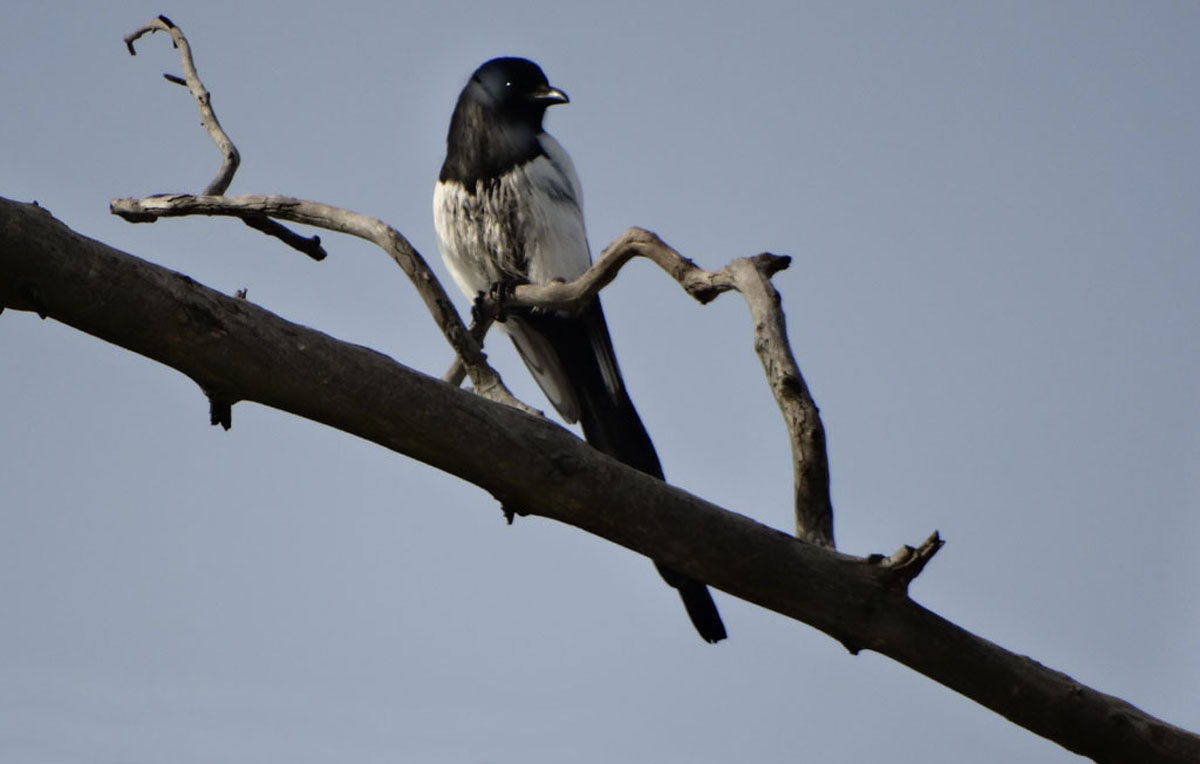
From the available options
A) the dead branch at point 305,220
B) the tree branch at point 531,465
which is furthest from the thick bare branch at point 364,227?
the tree branch at point 531,465

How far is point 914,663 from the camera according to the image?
7.52 feet

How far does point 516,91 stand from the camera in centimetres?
446

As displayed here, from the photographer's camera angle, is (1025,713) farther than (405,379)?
Yes

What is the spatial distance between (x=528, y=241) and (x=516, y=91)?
68 cm

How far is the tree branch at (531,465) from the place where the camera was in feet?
6.25

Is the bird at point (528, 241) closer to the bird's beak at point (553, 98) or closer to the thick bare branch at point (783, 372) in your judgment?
the bird's beak at point (553, 98)

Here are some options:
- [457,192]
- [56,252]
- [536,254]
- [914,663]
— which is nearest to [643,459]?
[536,254]

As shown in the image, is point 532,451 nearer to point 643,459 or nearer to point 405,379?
point 405,379

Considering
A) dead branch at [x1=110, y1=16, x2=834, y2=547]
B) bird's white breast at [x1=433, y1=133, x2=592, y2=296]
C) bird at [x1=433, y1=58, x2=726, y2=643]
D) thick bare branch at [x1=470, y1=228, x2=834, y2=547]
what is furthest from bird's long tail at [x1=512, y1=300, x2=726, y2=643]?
thick bare branch at [x1=470, y1=228, x2=834, y2=547]

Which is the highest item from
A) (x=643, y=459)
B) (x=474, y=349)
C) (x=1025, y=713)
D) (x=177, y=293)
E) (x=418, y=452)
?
(x=643, y=459)

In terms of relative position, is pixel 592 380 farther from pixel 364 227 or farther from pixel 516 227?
pixel 364 227

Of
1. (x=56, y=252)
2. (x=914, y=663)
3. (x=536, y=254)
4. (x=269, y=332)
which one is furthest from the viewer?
(x=536, y=254)

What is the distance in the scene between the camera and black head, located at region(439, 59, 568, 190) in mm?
4227

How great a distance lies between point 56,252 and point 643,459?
7.13 ft
